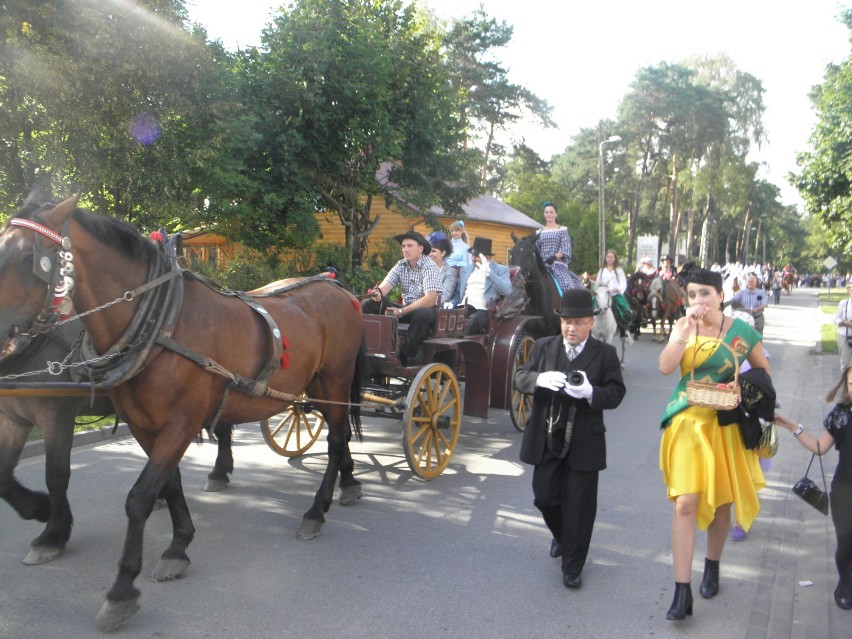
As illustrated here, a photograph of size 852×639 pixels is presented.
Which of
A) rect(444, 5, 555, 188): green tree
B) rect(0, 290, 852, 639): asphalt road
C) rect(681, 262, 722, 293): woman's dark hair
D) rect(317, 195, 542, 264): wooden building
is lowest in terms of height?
rect(0, 290, 852, 639): asphalt road

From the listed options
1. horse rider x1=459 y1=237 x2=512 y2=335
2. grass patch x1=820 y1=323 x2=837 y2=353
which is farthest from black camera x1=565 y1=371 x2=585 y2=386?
grass patch x1=820 y1=323 x2=837 y2=353

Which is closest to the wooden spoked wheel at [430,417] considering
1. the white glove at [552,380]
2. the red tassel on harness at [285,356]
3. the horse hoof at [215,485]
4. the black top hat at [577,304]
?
the red tassel on harness at [285,356]

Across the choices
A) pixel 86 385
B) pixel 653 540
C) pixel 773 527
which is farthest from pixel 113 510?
pixel 773 527

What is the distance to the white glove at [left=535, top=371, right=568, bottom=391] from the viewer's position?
159 inches

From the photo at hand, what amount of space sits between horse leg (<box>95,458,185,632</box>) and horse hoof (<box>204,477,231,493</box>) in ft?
7.33

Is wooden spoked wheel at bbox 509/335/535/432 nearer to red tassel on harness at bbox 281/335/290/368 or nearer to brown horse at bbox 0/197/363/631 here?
brown horse at bbox 0/197/363/631

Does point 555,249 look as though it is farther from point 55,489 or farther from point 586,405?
point 55,489

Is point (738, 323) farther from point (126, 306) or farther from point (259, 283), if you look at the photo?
point (259, 283)

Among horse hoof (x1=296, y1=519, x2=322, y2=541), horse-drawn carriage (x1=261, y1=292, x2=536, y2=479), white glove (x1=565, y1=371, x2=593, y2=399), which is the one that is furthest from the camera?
horse-drawn carriage (x1=261, y1=292, x2=536, y2=479)

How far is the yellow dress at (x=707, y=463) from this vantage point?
385cm

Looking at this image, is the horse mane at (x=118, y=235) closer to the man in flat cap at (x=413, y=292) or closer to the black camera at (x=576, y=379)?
the black camera at (x=576, y=379)

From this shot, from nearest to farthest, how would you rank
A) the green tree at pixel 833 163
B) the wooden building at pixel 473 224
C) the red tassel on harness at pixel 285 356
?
the red tassel on harness at pixel 285 356, the green tree at pixel 833 163, the wooden building at pixel 473 224

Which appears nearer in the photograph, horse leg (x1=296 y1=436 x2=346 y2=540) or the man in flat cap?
horse leg (x1=296 y1=436 x2=346 y2=540)

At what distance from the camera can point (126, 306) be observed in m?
3.84
